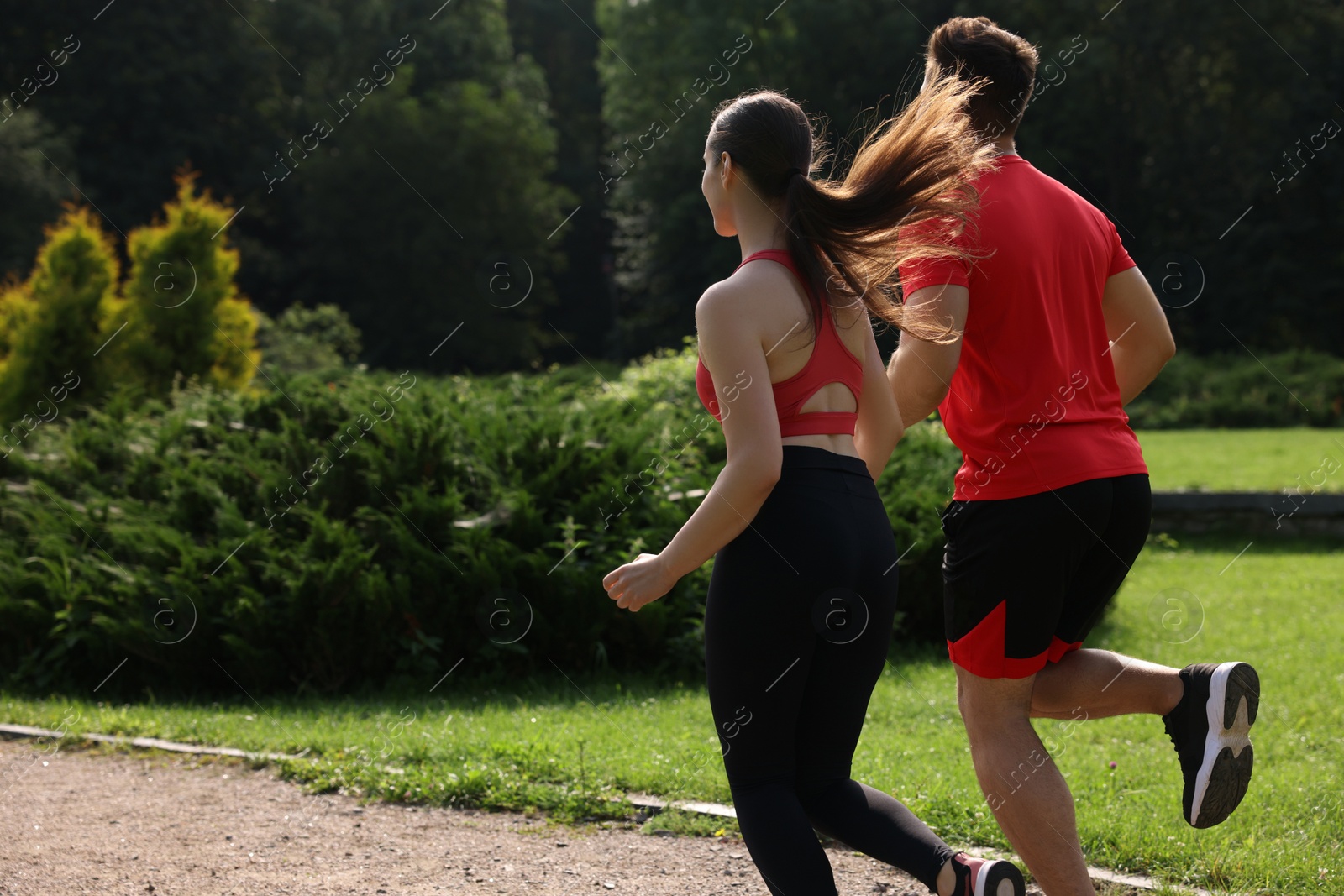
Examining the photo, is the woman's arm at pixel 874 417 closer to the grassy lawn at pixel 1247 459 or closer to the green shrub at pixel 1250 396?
the grassy lawn at pixel 1247 459

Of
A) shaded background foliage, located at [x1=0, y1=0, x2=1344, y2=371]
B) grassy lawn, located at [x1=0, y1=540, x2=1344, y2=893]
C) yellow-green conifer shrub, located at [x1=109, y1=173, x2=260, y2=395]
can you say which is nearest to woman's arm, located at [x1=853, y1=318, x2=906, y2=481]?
grassy lawn, located at [x1=0, y1=540, x2=1344, y2=893]

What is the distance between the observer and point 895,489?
7203 millimetres

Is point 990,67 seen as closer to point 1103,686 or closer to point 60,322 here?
point 1103,686

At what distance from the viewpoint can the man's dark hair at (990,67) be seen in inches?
111

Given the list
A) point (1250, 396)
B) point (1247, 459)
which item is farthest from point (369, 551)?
point (1250, 396)

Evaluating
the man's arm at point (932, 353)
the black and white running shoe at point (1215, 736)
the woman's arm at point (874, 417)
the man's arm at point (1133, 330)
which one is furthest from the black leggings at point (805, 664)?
the man's arm at point (1133, 330)

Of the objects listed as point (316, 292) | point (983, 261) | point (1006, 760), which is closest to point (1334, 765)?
point (1006, 760)

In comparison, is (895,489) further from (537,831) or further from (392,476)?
(537,831)

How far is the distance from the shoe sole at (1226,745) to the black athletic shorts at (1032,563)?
361 millimetres

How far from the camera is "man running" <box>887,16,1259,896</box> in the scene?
262 centimetres

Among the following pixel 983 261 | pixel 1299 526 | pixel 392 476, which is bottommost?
pixel 1299 526

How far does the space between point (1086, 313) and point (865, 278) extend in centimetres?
60

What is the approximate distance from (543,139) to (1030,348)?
140 ft

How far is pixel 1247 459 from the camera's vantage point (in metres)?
14.9
